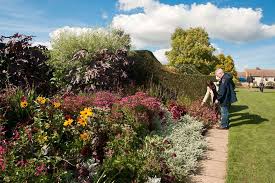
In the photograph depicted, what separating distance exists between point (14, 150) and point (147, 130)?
357 cm

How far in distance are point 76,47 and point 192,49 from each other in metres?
39.5

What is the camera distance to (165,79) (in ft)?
45.4

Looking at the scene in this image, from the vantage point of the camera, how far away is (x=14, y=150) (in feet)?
15.1

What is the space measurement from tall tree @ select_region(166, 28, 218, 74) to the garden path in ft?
132

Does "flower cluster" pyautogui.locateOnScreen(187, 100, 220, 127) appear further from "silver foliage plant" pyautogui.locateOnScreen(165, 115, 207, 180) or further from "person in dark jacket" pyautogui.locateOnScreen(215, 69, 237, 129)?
"silver foliage plant" pyautogui.locateOnScreen(165, 115, 207, 180)

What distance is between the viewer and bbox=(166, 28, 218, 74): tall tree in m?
49.6

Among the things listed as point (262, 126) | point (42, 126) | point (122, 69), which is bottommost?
point (262, 126)

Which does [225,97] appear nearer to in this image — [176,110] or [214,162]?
Answer: [176,110]

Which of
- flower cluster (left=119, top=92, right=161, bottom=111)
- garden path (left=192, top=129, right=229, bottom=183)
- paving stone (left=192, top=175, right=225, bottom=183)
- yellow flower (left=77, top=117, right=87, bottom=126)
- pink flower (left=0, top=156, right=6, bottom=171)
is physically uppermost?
flower cluster (left=119, top=92, right=161, bottom=111)

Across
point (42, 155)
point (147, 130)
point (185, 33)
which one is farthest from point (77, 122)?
point (185, 33)

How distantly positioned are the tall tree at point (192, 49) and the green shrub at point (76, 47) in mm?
37253

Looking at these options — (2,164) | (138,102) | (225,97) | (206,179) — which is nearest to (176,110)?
(225,97)

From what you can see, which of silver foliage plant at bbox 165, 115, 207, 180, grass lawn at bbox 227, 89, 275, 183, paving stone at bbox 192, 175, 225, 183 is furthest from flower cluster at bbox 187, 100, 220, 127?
paving stone at bbox 192, 175, 225, 183

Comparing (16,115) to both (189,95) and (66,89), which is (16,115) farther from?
(189,95)
